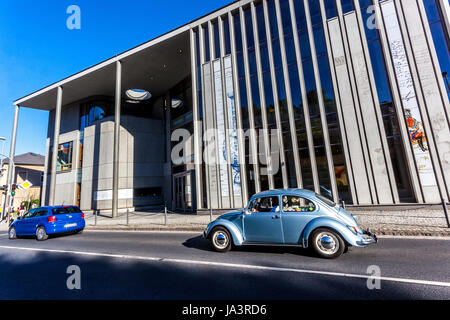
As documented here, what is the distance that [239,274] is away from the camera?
404cm

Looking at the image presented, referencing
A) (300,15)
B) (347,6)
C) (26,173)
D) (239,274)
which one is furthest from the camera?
(26,173)

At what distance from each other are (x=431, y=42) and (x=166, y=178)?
23074mm

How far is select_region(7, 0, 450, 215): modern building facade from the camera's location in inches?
427

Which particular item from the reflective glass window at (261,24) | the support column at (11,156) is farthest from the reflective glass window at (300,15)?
the support column at (11,156)

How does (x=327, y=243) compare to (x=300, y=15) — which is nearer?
(x=327, y=243)

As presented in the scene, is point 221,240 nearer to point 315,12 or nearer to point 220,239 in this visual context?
point 220,239

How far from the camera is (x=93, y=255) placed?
614 centimetres

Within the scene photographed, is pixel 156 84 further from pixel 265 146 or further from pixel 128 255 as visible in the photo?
pixel 128 255

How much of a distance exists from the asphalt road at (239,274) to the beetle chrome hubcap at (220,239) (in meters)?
0.28

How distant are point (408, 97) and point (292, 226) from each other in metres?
11.2

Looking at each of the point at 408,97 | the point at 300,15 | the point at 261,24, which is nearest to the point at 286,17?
the point at 300,15

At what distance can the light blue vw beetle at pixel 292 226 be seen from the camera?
4.67 meters

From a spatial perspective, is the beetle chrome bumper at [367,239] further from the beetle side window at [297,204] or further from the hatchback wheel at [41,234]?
the hatchback wheel at [41,234]

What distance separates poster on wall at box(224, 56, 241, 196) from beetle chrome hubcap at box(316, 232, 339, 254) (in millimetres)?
9493
